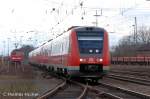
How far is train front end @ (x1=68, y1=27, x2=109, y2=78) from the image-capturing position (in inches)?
1056

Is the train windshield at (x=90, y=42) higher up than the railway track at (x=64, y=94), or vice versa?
the train windshield at (x=90, y=42)

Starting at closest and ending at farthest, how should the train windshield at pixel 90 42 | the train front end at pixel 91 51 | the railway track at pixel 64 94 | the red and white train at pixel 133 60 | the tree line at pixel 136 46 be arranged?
the railway track at pixel 64 94 < the train front end at pixel 91 51 < the train windshield at pixel 90 42 < the red and white train at pixel 133 60 < the tree line at pixel 136 46

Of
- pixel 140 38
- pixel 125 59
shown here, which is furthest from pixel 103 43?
pixel 140 38

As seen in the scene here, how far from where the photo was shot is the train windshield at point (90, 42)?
2716 cm

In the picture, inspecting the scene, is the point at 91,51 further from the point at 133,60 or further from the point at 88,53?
the point at 133,60

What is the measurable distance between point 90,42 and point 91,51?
0.63 metres

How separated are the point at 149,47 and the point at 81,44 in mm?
73126

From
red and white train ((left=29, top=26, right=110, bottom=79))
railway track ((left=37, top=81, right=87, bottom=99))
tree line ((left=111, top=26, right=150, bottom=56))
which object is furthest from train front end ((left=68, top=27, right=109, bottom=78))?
tree line ((left=111, top=26, right=150, bottom=56))

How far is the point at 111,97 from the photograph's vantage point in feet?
58.3

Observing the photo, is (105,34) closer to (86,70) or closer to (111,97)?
(86,70)

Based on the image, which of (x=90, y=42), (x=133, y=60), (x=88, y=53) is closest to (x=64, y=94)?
(x=88, y=53)

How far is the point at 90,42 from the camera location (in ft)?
89.9

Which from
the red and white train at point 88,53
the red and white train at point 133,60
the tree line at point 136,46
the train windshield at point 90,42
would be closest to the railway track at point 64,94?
the red and white train at point 88,53

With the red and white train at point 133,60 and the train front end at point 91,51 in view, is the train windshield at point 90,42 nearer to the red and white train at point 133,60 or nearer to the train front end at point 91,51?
the train front end at point 91,51
